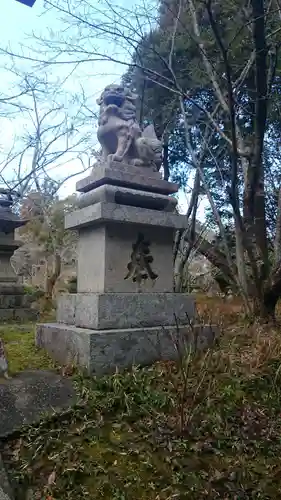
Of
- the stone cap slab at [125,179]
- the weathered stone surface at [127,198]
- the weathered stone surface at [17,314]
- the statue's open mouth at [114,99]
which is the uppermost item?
the statue's open mouth at [114,99]

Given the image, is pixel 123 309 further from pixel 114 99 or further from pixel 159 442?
pixel 114 99

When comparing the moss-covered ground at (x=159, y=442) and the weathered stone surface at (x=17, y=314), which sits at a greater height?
the weathered stone surface at (x=17, y=314)

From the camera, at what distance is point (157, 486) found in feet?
5.25

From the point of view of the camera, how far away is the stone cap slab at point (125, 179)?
3.15 m

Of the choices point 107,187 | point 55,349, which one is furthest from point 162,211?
point 55,349

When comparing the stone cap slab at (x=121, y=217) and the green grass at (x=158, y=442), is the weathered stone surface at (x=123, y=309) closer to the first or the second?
the green grass at (x=158, y=442)

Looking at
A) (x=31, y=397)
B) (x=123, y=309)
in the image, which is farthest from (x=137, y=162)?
(x=31, y=397)

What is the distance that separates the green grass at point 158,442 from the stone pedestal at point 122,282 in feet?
0.79

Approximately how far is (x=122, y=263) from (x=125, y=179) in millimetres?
709

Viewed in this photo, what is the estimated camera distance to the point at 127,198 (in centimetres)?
319

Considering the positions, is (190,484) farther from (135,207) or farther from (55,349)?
(135,207)

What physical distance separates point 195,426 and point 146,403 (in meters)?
0.32

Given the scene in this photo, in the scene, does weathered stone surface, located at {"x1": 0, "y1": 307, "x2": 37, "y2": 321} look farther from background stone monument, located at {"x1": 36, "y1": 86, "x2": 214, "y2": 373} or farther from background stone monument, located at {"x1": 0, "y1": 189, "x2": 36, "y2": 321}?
background stone monument, located at {"x1": 36, "y1": 86, "x2": 214, "y2": 373}

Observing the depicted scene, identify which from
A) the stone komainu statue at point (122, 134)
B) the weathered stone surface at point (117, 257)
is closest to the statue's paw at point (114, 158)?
the stone komainu statue at point (122, 134)
